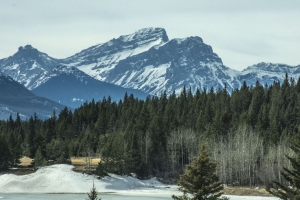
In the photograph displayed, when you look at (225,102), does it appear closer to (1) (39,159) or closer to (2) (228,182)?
(2) (228,182)

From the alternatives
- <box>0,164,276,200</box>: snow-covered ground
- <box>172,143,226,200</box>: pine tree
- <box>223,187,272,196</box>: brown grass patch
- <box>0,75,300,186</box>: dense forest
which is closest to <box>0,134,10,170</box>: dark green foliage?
<box>0,75,300,186</box>: dense forest

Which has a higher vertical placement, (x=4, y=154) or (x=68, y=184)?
(x=4, y=154)

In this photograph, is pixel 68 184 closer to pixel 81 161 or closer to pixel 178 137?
pixel 81 161

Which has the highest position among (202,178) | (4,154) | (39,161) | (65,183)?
(4,154)

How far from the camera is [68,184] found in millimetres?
105188

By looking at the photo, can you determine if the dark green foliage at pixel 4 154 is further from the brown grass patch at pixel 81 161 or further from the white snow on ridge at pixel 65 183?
the brown grass patch at pixel 81 161

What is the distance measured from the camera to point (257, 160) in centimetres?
11556

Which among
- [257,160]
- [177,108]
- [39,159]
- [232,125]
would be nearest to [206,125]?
[232,125]

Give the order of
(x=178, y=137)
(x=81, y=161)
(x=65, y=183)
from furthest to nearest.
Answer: (x=178, y=137)
(x=81, y=161)
(x=65, y=183)

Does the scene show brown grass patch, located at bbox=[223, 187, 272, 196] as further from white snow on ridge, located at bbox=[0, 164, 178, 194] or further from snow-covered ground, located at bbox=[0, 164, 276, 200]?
white snow on ridge, located at bbox=[0, 164, 178, 194]

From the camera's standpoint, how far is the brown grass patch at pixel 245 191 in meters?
95.1

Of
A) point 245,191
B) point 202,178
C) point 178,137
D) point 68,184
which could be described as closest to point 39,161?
point 68,184

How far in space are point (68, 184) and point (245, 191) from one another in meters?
36.9

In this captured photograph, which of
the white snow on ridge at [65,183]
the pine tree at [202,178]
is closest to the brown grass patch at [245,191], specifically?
the white snow on ridge at [65,183]
